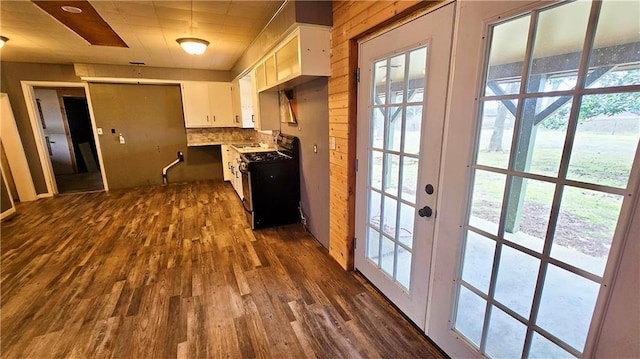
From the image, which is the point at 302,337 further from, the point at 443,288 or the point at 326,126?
the point at 326,126

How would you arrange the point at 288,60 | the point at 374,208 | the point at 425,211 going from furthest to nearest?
1. the point at 288,60
2. the point at 374,208
3. the point at 425,211

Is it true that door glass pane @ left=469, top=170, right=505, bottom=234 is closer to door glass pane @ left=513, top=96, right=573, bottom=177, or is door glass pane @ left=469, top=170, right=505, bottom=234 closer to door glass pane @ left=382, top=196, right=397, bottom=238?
door glass pane @ left=513, top=96, right=573, bottom=177

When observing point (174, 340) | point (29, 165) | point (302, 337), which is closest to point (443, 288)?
point (302, 337)

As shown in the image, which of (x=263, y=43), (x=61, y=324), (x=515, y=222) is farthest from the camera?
(x=263, y=43)

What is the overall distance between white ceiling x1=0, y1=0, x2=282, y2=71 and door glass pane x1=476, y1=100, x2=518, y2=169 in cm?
222

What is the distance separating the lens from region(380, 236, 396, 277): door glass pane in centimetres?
203

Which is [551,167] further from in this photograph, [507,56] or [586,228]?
[507,56]

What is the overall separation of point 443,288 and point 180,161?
19.6ft

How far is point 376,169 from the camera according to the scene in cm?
211

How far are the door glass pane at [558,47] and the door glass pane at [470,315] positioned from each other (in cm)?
104

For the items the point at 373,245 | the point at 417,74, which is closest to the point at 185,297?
the point at 373,245

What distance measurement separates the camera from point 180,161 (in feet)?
19.9

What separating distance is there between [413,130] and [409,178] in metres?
0.31

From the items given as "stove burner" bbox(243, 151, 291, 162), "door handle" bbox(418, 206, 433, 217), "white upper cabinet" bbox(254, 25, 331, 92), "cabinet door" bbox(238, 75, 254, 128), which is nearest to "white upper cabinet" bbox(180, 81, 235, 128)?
"cabinet door" bbox(238, 75, 254, 128)
